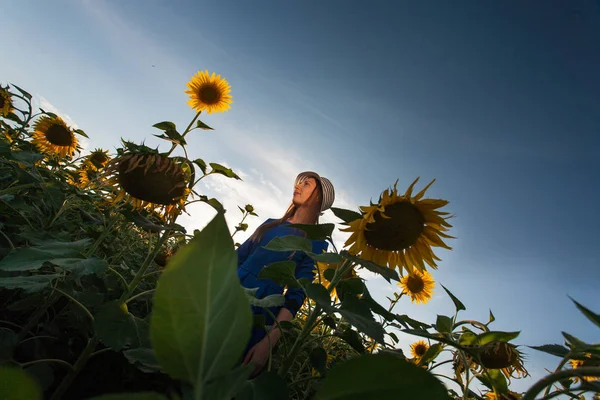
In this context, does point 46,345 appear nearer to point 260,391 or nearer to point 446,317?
point 260,391

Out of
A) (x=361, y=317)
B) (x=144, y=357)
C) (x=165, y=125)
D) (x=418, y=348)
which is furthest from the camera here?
(x=418, y=348)

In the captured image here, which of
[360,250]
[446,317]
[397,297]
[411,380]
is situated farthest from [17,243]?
[397,297]

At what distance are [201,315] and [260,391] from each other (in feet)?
1.34

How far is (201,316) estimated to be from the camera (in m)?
0.23

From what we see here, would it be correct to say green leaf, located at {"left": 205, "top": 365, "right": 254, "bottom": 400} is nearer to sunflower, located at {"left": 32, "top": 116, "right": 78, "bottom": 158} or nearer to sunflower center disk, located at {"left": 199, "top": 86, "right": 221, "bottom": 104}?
sunflower center disk, located at {"left": 199, "top": 86, "right": 221, "bottom": 104}

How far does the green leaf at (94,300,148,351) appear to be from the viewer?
2.92 feet

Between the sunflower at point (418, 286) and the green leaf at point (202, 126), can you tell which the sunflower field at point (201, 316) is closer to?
the green leaf at point (202, 126)

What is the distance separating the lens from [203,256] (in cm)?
23

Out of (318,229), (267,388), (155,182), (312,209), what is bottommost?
(267,388)

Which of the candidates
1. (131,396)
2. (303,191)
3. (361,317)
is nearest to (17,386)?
(131,396)

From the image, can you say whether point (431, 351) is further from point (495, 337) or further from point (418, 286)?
point (418, 286)

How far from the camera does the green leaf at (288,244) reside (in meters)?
0.98

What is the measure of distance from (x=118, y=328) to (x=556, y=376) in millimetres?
948

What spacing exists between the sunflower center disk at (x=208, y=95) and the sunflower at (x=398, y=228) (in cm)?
285
